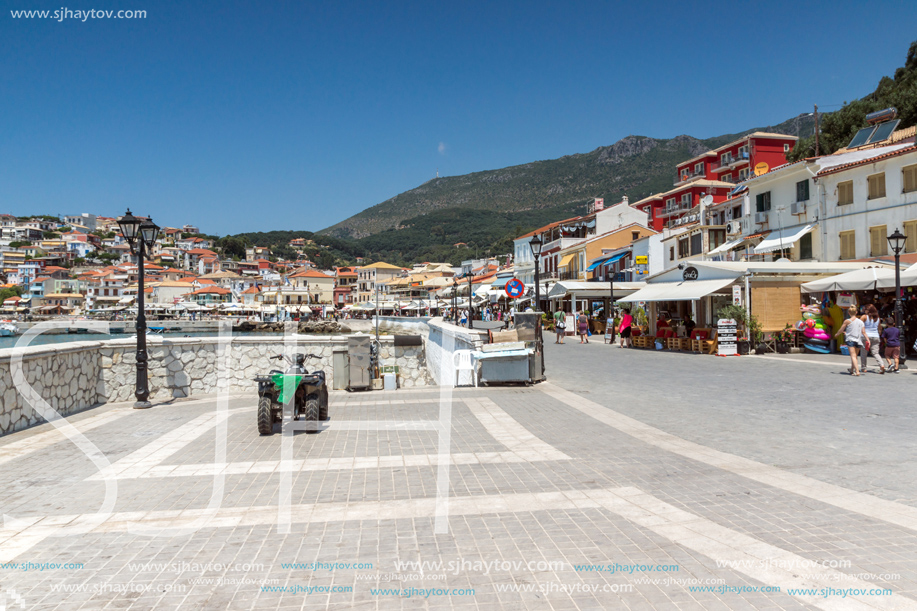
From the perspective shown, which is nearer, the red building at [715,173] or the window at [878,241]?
the window at [878,241]

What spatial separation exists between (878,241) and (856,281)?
7840 millimetres

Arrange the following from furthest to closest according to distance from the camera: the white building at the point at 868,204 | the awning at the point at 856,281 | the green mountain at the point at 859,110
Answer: the green mountain at the point at 859,110 < the white building at the point at 868,204 < the awning at the point at 856,281

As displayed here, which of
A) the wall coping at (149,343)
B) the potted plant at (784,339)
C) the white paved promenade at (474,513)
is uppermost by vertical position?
the wall coping at (149,343)

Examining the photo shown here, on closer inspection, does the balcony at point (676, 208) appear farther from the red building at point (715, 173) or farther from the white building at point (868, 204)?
the white building at point (868, 204)

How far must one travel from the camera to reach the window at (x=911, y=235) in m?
21.3

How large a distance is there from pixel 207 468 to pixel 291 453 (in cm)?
92

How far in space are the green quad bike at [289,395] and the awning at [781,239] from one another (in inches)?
987

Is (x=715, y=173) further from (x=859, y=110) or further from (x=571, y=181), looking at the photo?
(x=571, y=181)

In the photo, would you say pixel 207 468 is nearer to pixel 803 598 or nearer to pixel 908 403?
pixel 803 598

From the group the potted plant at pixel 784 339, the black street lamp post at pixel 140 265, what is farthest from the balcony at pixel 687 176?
the black street lamp post at pixel 140 265

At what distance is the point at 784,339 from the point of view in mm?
18500

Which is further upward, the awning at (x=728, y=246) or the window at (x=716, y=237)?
the window at (x=716, y=237)

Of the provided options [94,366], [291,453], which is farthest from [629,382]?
[94,366]

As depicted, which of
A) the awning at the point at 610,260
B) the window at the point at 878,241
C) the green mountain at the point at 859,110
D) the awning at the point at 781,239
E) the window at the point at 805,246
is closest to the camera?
the window at the point at 878,241
